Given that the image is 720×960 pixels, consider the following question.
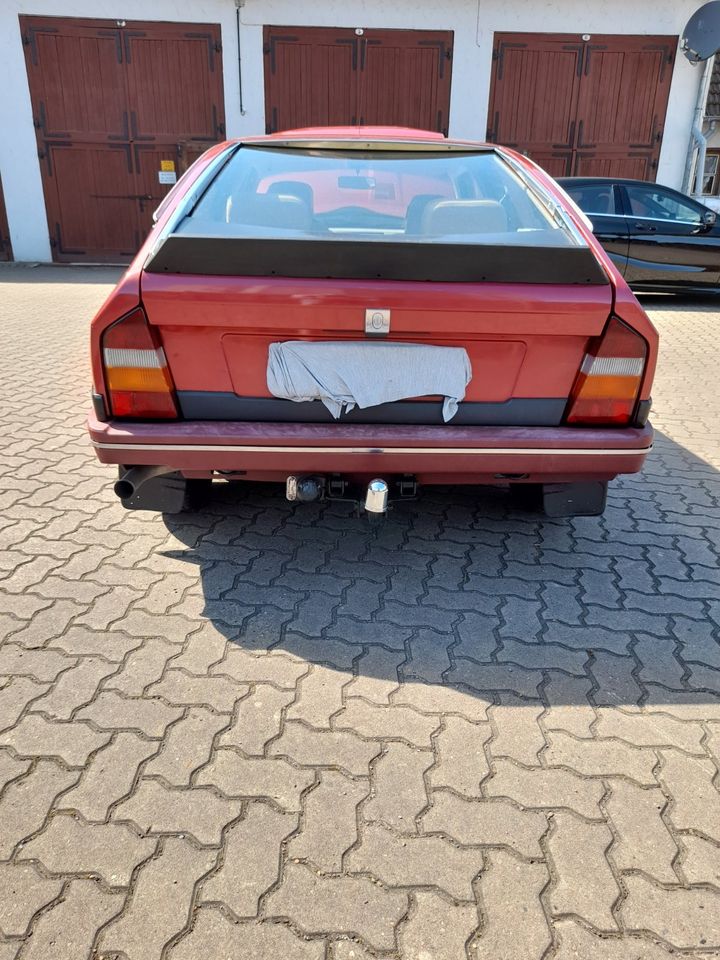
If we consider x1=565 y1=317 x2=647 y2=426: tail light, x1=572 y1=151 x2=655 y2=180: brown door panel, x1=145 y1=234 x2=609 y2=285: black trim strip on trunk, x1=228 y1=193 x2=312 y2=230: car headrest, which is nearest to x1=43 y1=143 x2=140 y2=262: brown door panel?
x1=572 y1=151 x2=655 y2=180: brown door panel

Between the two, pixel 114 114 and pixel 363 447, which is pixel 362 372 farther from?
pixel 114 114

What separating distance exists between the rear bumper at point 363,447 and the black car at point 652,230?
6.79 metres

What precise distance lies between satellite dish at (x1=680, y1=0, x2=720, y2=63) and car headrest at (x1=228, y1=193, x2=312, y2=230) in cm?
1164

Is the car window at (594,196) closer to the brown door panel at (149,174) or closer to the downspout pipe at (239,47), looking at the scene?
the downspout pipe at (239,47)

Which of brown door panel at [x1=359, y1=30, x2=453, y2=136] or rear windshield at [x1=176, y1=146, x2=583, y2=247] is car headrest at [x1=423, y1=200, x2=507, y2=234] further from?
brown door panel at [x1=359, y1=30, x2=453, y2=136]

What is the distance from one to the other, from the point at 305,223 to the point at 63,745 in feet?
6.65

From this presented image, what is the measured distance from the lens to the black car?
8.42 m

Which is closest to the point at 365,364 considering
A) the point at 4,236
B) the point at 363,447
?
the point at 363,447

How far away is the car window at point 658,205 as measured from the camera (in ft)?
27.8

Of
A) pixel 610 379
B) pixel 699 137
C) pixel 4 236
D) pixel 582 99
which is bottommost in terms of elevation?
pixel 4 236

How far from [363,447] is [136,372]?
0.79 metres

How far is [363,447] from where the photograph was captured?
7.77ft

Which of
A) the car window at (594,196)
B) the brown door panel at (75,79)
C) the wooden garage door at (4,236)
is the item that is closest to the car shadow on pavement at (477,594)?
the car window at (594,196)

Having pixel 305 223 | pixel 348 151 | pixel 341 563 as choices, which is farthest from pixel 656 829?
pixel 348 151
